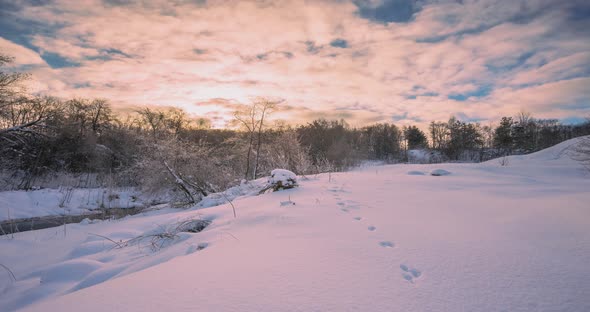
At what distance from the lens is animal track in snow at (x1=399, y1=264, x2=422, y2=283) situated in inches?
54.7

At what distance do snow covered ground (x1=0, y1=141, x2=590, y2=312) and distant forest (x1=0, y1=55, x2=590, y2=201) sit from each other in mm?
6514

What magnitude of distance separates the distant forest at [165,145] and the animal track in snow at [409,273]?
7391 mm

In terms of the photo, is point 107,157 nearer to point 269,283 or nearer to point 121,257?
point 121,257

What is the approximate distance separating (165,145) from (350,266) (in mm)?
11373

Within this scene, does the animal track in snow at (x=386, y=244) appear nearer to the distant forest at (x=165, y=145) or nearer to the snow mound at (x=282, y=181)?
the snow mound at (x=282, y=181)

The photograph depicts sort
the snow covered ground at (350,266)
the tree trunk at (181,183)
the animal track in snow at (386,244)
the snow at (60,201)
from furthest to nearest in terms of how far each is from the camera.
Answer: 1. the snow at (60,201)
2. the tree trunk at (181,183)
3. the animal track in snow at (386,244)
4. the snow covered ground at (350,266)

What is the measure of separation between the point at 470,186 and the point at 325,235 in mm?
3967

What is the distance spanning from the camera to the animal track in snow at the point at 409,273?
1.39 m

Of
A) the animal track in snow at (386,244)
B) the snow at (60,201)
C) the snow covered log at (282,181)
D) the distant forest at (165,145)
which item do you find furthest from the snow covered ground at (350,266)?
the snow at (60,201)

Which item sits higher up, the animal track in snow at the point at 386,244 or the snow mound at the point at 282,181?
the snow mound at the point at 282,181

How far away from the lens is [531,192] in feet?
12.4

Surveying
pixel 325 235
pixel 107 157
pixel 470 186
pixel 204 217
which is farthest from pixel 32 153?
pixel 470 186

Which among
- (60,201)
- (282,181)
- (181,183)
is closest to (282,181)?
(282,181)

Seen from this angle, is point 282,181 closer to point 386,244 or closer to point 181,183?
point 386,244
